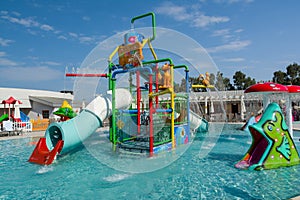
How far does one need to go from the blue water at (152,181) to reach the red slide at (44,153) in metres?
0.26

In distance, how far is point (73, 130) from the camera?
26.7 feet

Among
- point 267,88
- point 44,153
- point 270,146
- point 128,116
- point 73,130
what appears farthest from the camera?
point 128,116

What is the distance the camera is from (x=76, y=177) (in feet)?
20.0

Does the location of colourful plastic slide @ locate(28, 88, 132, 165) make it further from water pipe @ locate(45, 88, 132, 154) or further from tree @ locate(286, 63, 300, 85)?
tree @ locate(286, 63, 300, 85)

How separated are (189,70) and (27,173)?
768 centimetres

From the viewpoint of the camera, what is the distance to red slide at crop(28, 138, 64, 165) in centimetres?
750

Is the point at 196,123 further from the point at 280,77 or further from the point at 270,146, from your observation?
the point at 280,77

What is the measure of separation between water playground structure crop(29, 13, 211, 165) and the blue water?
878mm

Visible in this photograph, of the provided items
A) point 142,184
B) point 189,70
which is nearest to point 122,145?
point 142,184

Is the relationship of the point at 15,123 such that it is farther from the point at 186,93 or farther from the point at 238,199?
the point at 238,199

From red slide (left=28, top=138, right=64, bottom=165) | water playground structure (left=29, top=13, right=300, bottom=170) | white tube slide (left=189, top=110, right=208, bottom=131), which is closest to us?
water playground structure (left=29, top=13, right=300, bottom=170)

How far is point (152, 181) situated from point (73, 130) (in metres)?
3.81

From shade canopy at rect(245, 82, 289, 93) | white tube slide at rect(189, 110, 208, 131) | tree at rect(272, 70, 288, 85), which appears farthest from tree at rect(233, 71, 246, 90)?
shade canopy at rect(245, 82, 289, 93)

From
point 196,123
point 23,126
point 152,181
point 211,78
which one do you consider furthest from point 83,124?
point 23,126
